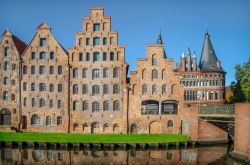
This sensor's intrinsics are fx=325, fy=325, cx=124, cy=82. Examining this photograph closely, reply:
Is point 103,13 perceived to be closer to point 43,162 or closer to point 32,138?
point 32,138

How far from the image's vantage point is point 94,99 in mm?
42625

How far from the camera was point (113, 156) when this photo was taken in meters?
30.2

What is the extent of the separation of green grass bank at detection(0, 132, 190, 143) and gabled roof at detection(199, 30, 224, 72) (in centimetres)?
2917

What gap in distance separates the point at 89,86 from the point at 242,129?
21.5 m

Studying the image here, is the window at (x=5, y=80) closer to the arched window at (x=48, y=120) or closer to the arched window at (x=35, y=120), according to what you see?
the arched window at (x=35, y=120)

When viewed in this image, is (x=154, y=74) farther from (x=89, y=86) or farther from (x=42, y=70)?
(x=42, y=70)

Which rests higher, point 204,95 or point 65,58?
point 65,58

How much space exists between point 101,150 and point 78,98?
11349 mm

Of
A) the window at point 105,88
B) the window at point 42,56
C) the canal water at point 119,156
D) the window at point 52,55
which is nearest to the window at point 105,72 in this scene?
the window at point 105,88

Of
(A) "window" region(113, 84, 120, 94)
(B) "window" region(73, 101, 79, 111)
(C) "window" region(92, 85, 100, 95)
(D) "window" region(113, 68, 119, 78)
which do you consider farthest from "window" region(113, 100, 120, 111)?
(B) "window" region(73, 101, 79, 111)

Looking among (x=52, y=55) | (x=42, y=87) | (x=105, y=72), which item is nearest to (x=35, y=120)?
(x=42, y=87)

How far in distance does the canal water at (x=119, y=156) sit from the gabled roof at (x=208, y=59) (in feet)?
109

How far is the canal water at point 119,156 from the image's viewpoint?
90.8 feet

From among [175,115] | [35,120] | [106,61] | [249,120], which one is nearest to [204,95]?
[175,115]
